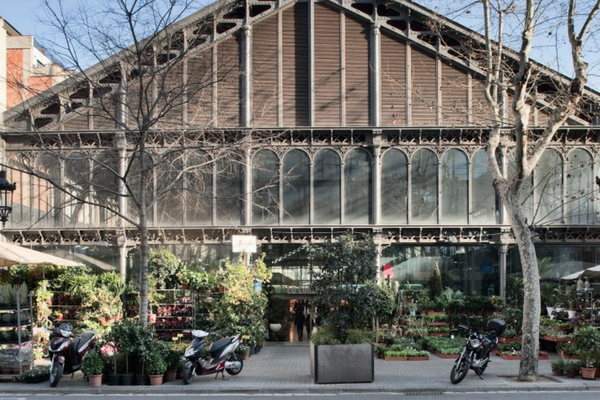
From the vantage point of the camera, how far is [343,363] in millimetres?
16000

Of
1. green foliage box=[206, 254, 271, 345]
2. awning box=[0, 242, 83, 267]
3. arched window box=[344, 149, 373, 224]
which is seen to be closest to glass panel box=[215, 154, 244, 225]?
arched window box=[344, 149, 373, 224]

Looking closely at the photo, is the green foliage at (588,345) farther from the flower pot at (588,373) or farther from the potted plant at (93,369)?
the potted plant at (93,369)

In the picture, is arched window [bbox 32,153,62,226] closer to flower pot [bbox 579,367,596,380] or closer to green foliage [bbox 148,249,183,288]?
green foliage [bbox 148,249,183,288]

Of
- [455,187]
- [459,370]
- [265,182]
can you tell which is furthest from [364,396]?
[455,187]

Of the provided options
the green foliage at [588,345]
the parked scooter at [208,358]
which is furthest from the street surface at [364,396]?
the green foliage at [588,345]

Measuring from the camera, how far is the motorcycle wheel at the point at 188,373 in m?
16.0

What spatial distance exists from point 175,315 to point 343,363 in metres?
9.80

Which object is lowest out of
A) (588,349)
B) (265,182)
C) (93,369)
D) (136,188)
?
(93,369)

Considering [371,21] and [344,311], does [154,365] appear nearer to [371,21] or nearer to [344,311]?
[344,311]

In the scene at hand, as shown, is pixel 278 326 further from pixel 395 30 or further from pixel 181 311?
pixel 395 30

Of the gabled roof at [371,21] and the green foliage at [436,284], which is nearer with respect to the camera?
the green foliage at [436,284]

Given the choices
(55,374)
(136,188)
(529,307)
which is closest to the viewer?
(55,374)

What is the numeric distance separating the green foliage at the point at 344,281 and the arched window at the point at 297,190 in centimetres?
1353

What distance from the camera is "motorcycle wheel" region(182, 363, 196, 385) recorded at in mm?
16047
